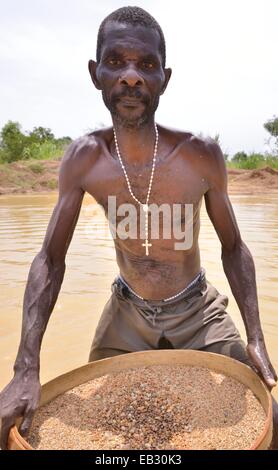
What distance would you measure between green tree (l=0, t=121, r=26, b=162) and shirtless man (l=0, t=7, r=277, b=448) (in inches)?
715

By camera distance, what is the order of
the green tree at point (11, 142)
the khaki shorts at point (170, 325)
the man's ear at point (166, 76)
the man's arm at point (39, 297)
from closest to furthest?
the man's arm at point (39, 297), the man's ear at point (166, 76), the khaki shorts at point (170, 325), the green tree at point (11, 142)

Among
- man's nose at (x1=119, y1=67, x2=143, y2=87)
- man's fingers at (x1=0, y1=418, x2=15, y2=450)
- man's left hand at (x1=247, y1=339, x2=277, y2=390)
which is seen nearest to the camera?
man's fingers at (x1=0, y1=418, x2=15, y2=450)

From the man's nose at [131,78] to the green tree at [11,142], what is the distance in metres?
18.4

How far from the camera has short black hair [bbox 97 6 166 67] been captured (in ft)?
5.47

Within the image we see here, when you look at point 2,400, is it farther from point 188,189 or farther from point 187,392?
point 188,189

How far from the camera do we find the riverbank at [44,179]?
14.2 metres

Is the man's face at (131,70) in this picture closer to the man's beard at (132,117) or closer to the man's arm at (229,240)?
the man's beard at (132,117)

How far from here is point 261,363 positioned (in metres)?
1.55

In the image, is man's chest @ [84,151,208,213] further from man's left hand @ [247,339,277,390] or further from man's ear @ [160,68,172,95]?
man's left hand @ [247,339,277,390]

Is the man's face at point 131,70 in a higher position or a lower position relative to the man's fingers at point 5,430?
higher

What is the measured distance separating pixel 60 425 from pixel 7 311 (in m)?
1.99

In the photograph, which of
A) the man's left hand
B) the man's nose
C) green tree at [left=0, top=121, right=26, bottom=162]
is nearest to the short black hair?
the man's nose

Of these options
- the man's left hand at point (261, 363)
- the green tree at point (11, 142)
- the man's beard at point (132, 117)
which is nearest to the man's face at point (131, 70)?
the man's beard at point (132, 117)

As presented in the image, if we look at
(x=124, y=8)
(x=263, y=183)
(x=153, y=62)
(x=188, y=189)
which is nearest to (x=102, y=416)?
(x=188, y=189)
